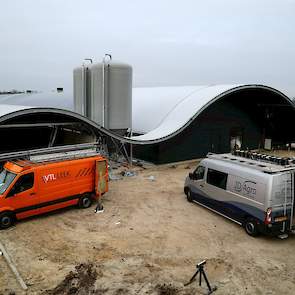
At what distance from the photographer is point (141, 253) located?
31.0ft

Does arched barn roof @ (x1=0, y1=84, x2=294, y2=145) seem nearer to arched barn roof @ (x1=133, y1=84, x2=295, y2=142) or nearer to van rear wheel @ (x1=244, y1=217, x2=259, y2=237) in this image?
arched barn roof @ (x1=133, y1=84, x2=295, y2=142)

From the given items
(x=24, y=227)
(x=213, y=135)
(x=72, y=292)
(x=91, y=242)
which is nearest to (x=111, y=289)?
(x=72, y=292)

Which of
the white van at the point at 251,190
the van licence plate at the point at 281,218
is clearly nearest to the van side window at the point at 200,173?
the white van at the point at 251,190

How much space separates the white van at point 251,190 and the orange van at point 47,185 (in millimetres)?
4112

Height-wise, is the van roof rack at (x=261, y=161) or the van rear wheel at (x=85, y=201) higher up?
the van roof rack at (x=261, y=161)

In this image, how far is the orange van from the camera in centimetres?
1120

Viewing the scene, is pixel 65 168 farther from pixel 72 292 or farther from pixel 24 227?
pixel 72 292

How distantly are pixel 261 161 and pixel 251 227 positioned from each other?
7.80ft

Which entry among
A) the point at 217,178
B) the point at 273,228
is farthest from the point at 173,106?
the point at 273,228

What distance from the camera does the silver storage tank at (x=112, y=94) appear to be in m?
17.8

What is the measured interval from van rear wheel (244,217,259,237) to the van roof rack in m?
1.62

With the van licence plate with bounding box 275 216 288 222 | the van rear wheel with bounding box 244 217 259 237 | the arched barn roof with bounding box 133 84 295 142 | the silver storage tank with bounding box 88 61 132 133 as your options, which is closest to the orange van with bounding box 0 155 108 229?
the silver storage tank with bounding box 88 61 132 133

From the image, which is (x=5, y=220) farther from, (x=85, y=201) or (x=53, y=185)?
(x=85, y=201)

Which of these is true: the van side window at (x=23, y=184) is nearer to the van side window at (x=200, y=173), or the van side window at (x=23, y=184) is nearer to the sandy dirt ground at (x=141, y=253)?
the sandy dirt ground at (x=141, y=253)
